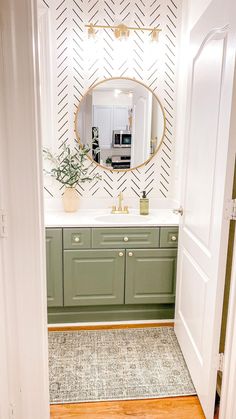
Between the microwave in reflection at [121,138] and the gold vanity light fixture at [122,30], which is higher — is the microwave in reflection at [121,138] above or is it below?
below

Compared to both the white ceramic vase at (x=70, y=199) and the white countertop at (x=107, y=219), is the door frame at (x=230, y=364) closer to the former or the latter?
the white countertop at (x=107, y=219)

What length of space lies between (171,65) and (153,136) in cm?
62

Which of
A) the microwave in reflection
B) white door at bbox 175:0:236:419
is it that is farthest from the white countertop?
the microwave in reflection

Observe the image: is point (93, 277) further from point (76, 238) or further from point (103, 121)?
point (103, 121)

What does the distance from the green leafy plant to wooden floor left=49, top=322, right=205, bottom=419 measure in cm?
162

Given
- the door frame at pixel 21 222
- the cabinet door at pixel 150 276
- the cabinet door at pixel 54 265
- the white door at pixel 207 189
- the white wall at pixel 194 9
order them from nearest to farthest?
the door frame at pixel 21 222
the white door at pixel 207 189
the white wall at pixel 194 9
the cabinet door at pixel 54 265
the cabinet door at pixel 150 276

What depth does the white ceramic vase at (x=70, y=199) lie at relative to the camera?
270 centimetres

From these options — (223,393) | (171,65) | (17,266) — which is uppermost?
(171,65)

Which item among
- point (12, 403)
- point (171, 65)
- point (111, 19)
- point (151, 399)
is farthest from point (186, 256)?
point (111, 19)

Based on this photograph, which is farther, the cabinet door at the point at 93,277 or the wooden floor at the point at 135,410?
the cabinet door at the point at 93,277

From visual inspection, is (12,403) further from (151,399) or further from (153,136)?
(153,136)

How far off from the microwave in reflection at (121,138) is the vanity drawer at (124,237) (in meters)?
0.80

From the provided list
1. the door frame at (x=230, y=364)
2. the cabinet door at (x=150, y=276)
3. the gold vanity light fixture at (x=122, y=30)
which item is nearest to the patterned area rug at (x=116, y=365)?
the cabinet door at (x=150, y=276)

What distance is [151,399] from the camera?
181 centimetres
